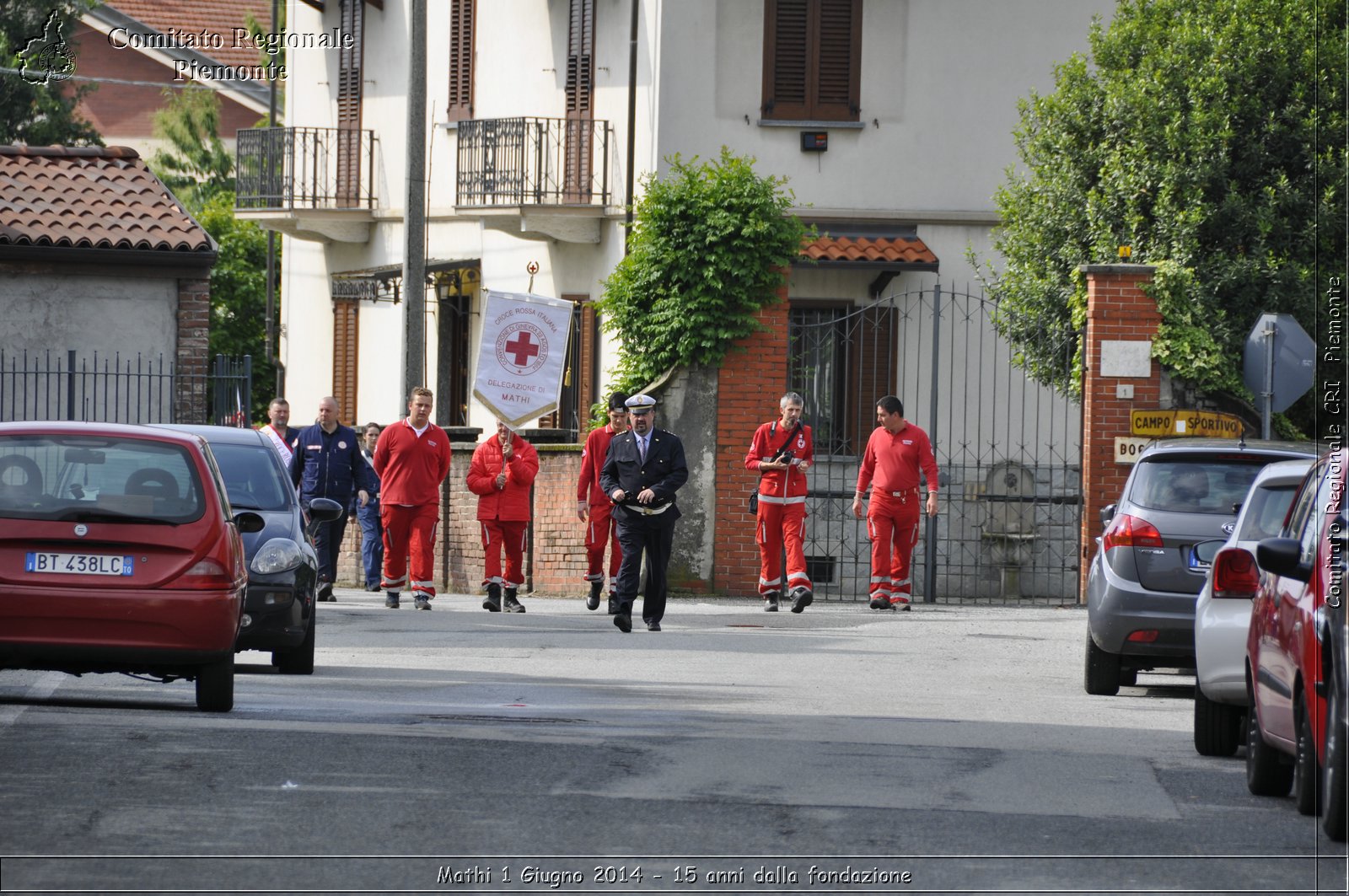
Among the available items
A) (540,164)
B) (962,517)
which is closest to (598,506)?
(962,517)

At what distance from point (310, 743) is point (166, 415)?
43.7ft

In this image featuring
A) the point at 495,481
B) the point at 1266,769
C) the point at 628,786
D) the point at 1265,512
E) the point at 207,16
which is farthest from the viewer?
the point at 207,16

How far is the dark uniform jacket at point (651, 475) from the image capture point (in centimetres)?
1680

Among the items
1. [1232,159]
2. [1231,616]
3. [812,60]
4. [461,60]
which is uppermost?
[461,60]

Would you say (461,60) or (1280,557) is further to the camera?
(461,60)

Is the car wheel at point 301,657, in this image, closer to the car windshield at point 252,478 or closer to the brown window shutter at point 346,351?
the car windshield at point 252,478

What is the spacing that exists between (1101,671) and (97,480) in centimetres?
600

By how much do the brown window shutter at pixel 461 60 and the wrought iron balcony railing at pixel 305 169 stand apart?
2.04 meters

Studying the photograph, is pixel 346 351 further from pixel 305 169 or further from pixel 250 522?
pixel 250 522

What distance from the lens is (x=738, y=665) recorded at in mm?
14484

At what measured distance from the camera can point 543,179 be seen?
27969 millimetres

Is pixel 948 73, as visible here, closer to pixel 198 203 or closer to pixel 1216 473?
pixel 1216 473

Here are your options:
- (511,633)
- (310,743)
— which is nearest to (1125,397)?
(511,633)

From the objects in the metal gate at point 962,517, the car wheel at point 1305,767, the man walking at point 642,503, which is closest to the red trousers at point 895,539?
the metal gate at point 962,517
